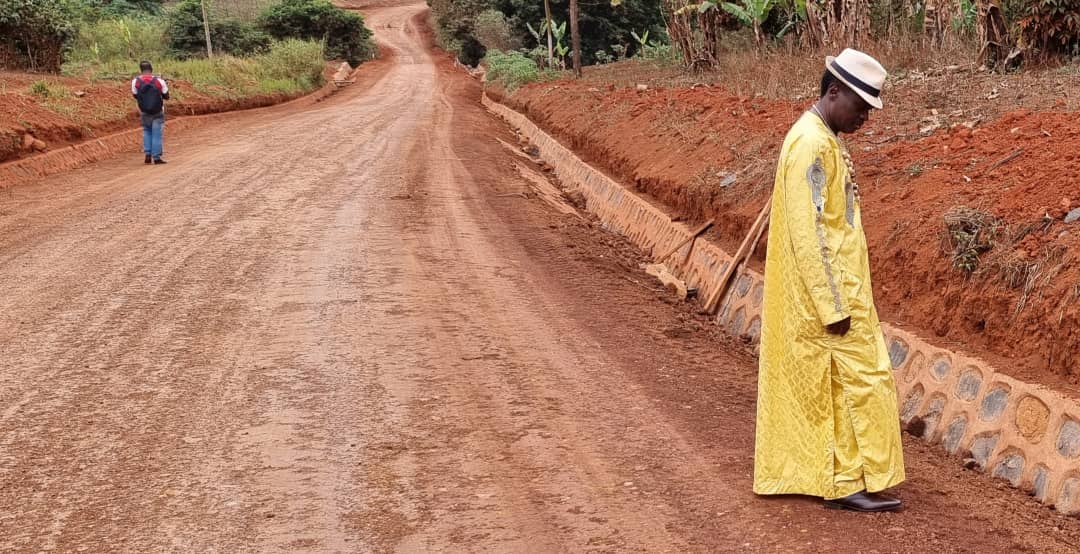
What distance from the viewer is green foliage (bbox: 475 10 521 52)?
140 feet

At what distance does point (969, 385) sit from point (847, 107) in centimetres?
215

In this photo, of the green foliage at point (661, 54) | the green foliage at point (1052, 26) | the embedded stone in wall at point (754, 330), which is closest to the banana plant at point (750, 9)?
the green foliage at point (661, 54)

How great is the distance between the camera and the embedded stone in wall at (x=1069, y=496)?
4641mm

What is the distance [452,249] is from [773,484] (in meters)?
6.10

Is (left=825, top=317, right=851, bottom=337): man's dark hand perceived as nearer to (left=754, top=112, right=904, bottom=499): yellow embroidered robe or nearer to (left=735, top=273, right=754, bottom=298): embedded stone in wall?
(left=754, top=112, right=904, bottom=499): yellow embroidered robe

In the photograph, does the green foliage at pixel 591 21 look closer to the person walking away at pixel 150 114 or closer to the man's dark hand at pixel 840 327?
the person walking away at pixel 150 114

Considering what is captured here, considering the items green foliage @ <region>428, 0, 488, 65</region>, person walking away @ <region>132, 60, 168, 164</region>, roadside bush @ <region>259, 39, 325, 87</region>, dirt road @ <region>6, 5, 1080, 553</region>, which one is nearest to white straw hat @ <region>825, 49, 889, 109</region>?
dirt road @ <region>6, 5, 1080, 553</region>

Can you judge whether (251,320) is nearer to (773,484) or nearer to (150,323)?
(150,323)

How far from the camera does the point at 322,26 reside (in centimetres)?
4759

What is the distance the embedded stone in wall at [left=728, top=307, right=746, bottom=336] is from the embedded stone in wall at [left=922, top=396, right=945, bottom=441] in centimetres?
258

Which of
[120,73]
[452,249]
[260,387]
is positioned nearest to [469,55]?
[120,73]

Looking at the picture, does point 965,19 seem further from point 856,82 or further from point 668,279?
point 856,82

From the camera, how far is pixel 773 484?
15.0 feet

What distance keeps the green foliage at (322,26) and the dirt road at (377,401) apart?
121 feet
